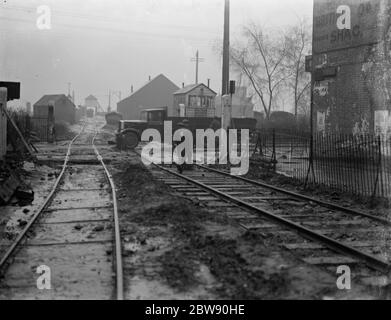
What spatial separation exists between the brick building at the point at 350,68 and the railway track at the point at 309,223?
6273 mm

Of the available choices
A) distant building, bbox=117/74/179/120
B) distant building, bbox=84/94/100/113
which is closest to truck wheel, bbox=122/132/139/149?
distant building, bbox=117/74/179/120

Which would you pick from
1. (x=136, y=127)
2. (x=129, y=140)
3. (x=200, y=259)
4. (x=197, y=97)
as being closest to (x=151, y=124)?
(x=136, y=127)

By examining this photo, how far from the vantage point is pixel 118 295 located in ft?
15.1

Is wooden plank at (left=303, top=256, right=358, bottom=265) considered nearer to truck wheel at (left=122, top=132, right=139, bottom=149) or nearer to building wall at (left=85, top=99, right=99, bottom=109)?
truck wheel at (left=122, top=132, right=139, bottom=149)

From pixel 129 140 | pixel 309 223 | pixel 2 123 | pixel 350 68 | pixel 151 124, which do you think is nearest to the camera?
pixel 309 223

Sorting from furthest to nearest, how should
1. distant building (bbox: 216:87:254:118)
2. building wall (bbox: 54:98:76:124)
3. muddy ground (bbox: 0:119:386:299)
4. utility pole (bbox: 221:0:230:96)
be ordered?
building wall (bbox: 54:98:76:124) < distant building (bbox: 216:87:254:118) < utility pole (bbox: 221:0:230:96) < muddy ground (bbox: 0:119:386:299)

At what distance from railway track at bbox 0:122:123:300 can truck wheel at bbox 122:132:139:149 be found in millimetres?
17888

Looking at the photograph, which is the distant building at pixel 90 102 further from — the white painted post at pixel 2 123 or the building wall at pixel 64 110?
the white painted post at pixel 2 123

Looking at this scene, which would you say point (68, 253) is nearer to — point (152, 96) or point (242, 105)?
point (242, 105)

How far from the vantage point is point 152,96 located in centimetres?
8900

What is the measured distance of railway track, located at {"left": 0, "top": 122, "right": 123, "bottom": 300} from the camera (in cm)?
500

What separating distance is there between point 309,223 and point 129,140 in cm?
2180
